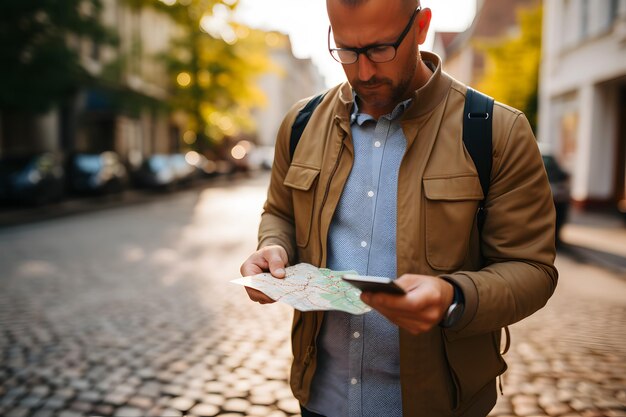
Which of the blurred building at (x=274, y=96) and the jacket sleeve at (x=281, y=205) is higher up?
the blurred building at (x=274, y=96)

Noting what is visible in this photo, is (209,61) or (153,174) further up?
(209,61)

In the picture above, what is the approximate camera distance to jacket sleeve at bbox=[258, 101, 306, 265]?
76.5 inches

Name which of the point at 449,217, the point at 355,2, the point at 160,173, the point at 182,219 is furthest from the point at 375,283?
the point at 160,173

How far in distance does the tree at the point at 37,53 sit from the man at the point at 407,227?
616 inches

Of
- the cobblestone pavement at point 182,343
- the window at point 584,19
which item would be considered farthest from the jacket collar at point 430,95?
the window at point 584,19

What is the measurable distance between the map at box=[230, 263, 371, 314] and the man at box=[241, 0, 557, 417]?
0.04 meters

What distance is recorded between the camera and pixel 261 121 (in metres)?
68.9

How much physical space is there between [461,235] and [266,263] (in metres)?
0.59

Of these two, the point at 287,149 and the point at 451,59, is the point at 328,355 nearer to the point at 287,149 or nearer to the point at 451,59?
the point at 287,149

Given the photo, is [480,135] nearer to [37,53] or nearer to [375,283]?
[375,283]

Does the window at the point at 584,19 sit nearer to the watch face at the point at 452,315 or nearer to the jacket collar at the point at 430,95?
the jacket collar at the point at 430,95

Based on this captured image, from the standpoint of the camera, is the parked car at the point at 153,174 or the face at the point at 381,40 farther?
the parked car at the point at 153,174

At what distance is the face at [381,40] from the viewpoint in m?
1.56

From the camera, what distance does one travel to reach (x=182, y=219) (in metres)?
15.6
